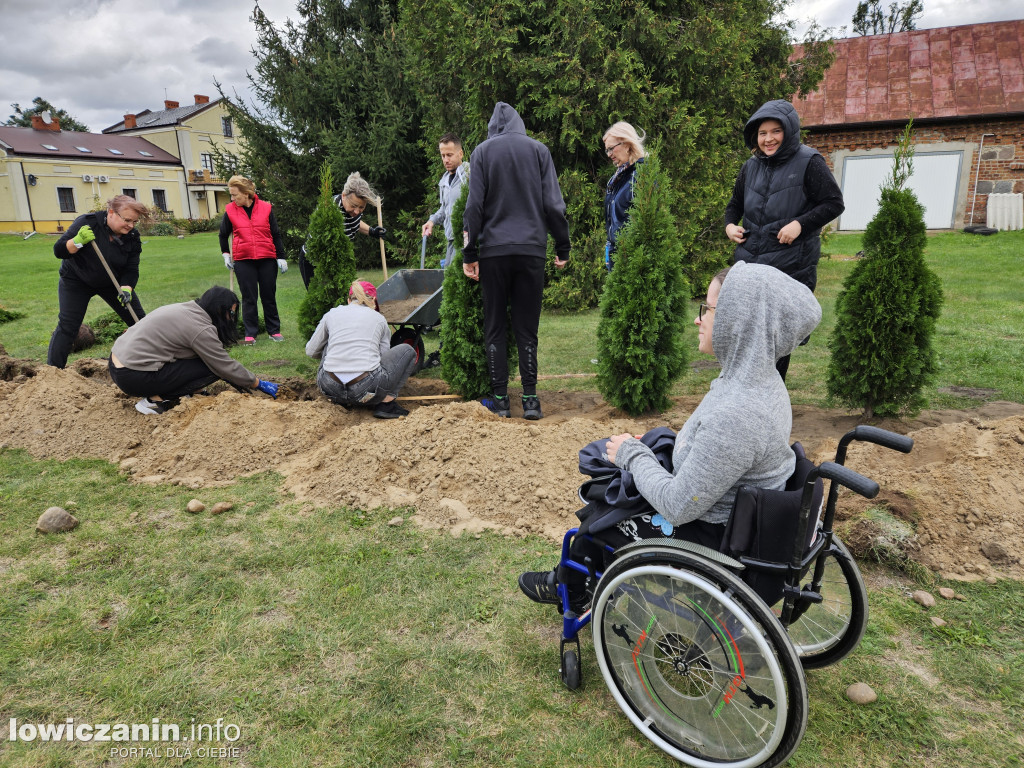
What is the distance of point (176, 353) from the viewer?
496 centimetres

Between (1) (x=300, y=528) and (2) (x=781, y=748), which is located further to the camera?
(1) (x=300, y=528)

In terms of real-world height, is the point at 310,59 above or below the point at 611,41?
above

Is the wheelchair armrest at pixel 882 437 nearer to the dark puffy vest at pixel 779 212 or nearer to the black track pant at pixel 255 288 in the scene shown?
the dark puffy vest at pixel 779 212

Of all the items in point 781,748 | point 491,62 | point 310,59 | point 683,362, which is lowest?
point 781,748

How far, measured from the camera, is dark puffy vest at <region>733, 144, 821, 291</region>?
4.11m

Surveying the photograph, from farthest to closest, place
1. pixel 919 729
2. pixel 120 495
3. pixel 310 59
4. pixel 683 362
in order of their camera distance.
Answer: pixel 310 59, pixel 683 362, pixel 120 495, pixel 919 729

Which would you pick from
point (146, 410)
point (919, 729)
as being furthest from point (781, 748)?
point (146, 410)

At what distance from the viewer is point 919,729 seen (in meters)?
2.09

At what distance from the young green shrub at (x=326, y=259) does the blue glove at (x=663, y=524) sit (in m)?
5.56

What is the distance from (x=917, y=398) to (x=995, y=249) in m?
12.0

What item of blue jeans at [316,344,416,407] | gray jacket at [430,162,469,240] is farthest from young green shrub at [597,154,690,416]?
gray jacket at [430,162,469,240]

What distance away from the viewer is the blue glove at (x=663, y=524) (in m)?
2.07

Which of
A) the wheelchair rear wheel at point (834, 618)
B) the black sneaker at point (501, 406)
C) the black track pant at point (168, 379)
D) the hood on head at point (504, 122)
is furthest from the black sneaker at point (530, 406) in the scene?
the wheelchair rear wheel at point (834, 618)

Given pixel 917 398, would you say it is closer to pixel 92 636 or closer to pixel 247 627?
pixel 247 627
